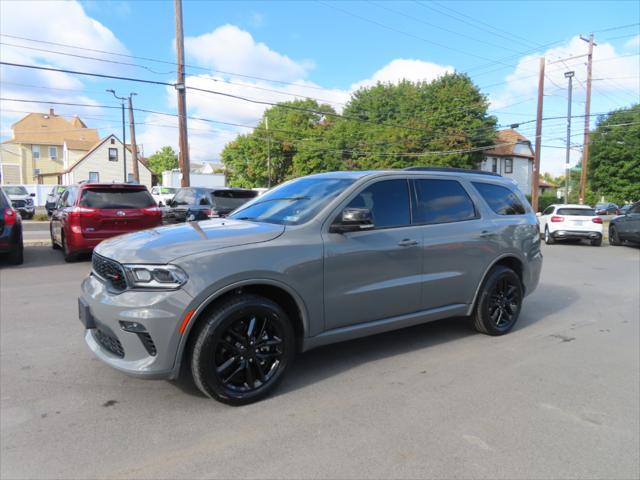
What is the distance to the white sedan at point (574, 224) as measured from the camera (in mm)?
15984

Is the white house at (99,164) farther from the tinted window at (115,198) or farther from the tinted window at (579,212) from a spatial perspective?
the tinted window at (579,212)

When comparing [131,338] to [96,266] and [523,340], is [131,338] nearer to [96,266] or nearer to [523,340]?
[96,266]

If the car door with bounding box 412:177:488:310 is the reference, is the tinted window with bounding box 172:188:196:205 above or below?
above

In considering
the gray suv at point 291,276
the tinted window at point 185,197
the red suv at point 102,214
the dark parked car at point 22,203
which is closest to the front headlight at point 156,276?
the gray suv at point 291,276

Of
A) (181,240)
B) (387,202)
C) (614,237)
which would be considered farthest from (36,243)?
(614,237)

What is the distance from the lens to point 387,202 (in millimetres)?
4301

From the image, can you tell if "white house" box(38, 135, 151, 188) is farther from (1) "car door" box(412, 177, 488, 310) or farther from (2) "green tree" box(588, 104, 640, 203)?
(1) "car door" box(412, 177, 488, 310)

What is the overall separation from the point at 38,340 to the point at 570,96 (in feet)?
125

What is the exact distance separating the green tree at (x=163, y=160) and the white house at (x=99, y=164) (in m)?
54.8

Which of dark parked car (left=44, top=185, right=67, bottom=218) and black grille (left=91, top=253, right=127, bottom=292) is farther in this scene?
dark parked car (left=44, top=185, right=67, bottom=218)

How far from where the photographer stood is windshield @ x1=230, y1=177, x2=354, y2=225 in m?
3.97

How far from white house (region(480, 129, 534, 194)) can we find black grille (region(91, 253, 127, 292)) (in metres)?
53.1

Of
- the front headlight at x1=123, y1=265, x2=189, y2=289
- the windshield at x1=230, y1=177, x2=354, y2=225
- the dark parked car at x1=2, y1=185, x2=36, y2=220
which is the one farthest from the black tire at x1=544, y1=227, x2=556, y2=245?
the dark parked car at x1=2, y1=185, x2=36, y2=220

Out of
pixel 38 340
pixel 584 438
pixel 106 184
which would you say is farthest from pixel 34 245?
pixel 584 438
